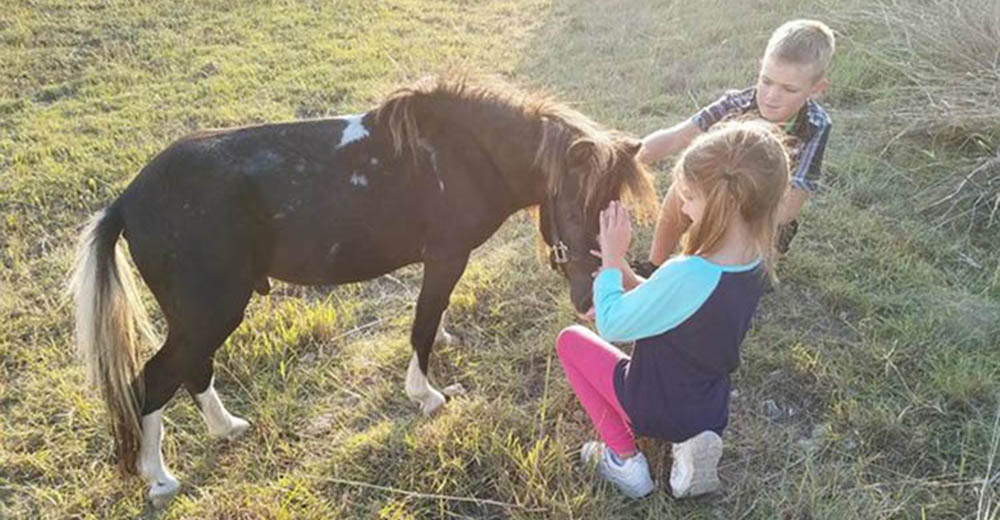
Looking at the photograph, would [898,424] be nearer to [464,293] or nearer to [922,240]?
[922,240]

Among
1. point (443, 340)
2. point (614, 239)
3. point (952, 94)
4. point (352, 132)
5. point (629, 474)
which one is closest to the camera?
point (614, 239)

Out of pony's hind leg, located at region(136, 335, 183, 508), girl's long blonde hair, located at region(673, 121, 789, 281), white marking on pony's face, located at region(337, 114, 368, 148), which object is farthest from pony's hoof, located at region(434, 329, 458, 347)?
girl's long blonde hair, located at region(673, 121, 789, 281)

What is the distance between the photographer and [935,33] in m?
4.96

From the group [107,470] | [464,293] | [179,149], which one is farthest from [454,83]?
[107,470]

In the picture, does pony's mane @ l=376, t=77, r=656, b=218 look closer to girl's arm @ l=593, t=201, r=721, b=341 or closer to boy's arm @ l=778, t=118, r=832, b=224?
girl's arm @ l=593, t=201, r=721, b=341

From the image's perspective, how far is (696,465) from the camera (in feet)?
7.60

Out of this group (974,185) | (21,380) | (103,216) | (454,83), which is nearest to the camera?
(103,216)

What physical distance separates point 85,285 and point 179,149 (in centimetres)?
62

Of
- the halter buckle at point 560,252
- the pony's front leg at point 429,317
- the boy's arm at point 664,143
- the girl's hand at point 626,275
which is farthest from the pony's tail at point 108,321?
the boy's arm at point 664,143

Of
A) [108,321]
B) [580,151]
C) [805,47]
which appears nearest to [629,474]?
[580,151]

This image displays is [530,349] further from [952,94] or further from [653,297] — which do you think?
[952,94]

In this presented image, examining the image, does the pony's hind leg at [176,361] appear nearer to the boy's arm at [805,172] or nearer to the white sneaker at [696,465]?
the white sneaker at [696,465]

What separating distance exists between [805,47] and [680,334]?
1.57m

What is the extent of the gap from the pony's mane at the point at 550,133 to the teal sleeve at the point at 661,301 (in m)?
0.44
